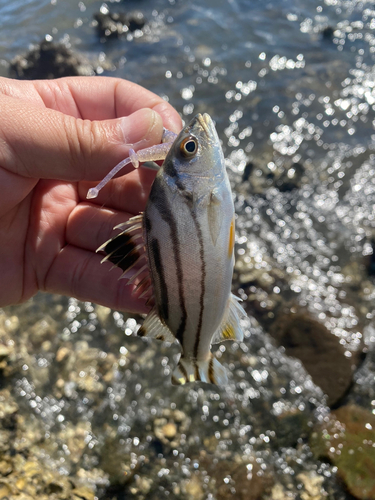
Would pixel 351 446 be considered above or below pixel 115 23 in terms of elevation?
below

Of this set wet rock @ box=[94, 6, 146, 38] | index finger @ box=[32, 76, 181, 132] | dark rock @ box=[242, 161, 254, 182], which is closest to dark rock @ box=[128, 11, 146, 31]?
wet rock @ box=[94, 6, 146, 38]

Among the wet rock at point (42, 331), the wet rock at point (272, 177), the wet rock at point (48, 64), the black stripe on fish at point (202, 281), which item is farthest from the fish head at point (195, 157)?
the wet rock at point (48, 64)

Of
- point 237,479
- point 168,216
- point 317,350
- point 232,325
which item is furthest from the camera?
point 317,350

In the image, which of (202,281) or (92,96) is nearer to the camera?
(202,281)

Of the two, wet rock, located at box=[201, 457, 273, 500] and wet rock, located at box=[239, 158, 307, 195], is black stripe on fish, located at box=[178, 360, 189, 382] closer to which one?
wet rock, located at box=[201, 457, 273, 500]

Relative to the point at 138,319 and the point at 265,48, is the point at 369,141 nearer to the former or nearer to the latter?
the point at 265,48

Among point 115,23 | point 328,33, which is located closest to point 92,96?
point 115,23

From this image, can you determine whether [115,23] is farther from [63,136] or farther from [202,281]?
[202,281]
